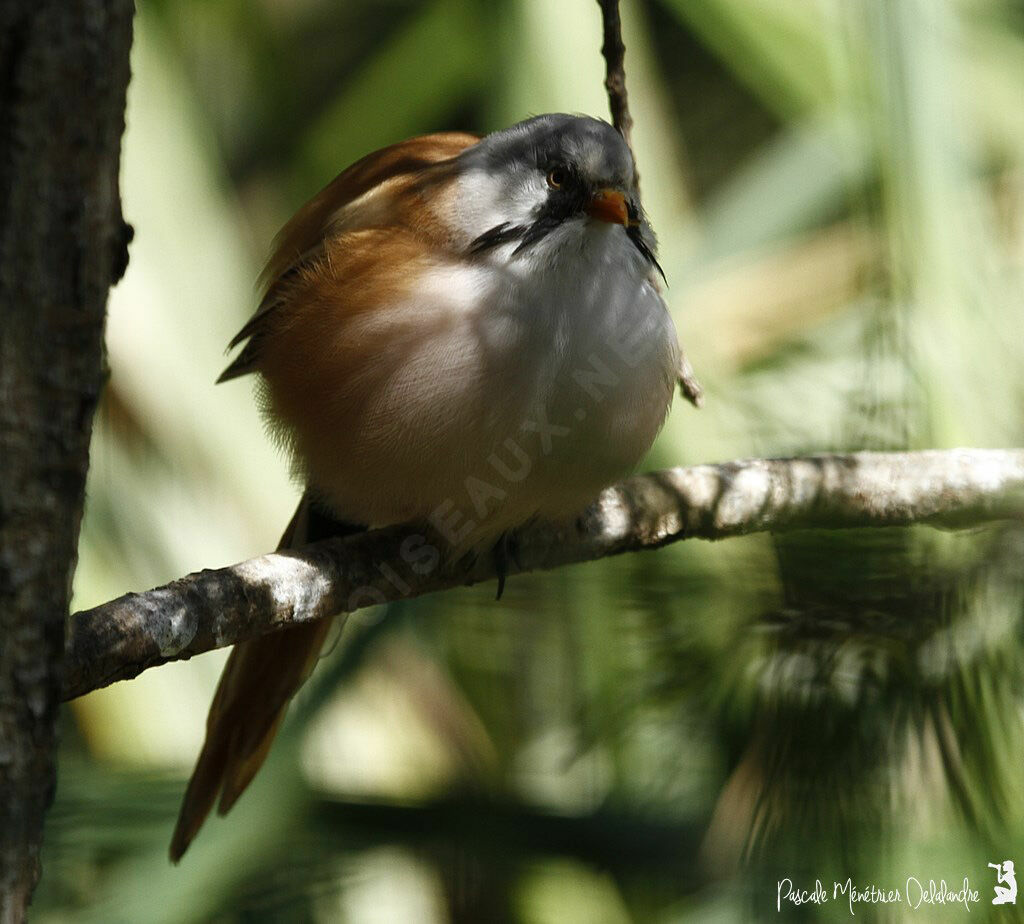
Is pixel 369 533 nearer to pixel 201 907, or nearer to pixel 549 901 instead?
pixel 201 907

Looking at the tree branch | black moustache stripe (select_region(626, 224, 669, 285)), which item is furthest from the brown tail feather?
black moustache stripe (select_region(626, 224, 669, 285))

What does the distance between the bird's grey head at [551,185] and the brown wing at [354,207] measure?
0.41 feet

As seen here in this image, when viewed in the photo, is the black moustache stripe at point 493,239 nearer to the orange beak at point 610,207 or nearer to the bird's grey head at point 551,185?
the bird's grey head at point 551,185

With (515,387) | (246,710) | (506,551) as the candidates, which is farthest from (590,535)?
(246,710)

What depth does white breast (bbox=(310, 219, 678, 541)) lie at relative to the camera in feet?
6.48

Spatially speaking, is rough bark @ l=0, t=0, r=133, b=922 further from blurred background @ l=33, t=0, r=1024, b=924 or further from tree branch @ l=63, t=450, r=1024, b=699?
blurred background @ l=33, t=0, r=1024, b=924

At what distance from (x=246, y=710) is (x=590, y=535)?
2.54 ft

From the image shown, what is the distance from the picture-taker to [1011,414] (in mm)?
1536

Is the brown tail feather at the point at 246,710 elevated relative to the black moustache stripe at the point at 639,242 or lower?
lower

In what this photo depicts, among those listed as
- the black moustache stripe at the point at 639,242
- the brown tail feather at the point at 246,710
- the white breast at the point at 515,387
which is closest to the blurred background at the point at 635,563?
the brown tail feather at the point at 246,710

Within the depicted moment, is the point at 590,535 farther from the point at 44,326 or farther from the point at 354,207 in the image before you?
the point at 44,326

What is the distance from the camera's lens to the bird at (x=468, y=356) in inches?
78.2

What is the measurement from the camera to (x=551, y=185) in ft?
7.06

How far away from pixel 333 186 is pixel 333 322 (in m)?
0.50
